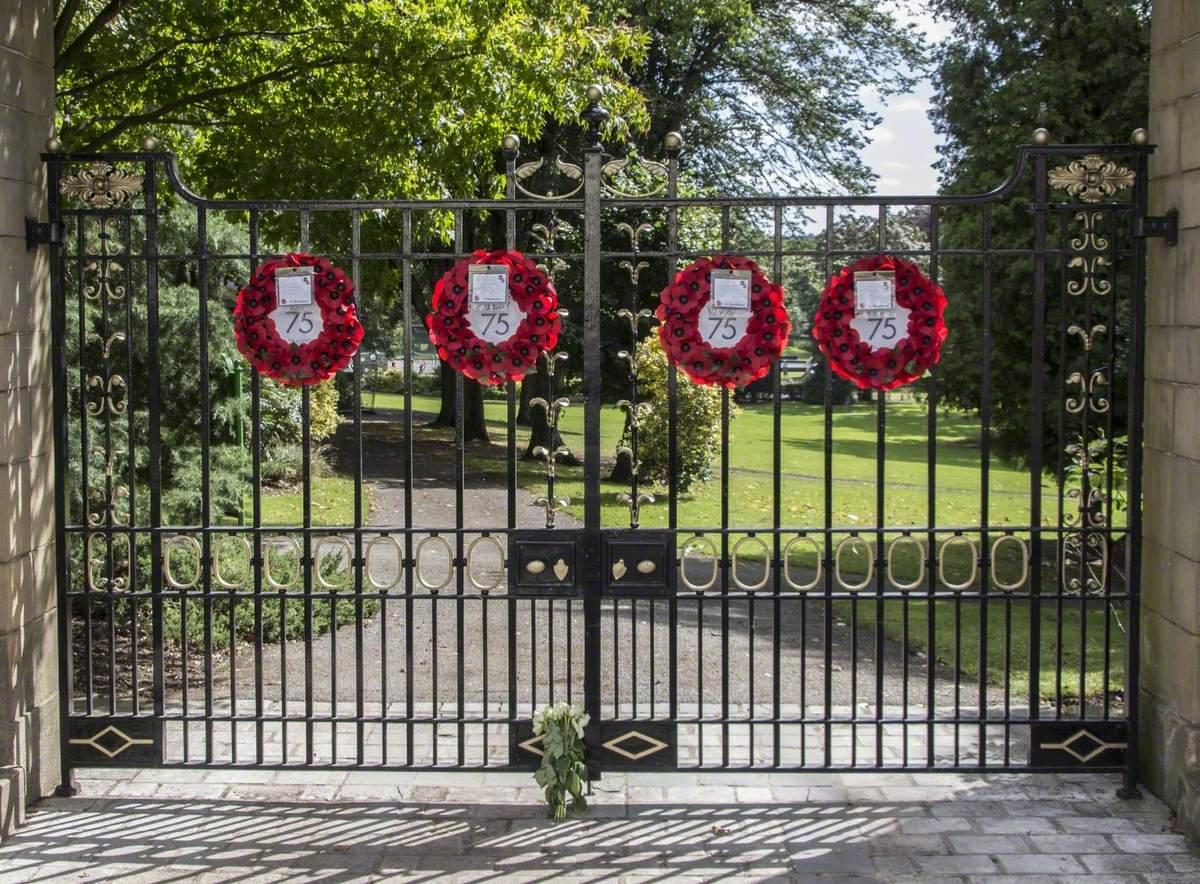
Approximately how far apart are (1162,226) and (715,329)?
2.07 m

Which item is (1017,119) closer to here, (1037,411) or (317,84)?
(317,84)

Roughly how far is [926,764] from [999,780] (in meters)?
0.42

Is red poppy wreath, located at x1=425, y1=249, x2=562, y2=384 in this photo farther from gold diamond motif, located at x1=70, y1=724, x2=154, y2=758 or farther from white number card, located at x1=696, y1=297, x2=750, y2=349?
gold diamond motif, located at x1=70, y1=724, x2=154, y2=758

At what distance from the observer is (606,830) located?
18.2ft

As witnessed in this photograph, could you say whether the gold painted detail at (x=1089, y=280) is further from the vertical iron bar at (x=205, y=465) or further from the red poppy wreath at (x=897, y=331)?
the vertical iron bar at (x=205, y=465)

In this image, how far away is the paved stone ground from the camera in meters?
5.13

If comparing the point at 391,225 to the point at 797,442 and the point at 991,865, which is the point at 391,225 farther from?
the point at 797,442

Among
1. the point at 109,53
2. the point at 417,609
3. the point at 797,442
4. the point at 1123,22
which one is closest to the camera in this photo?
the point at 109,53

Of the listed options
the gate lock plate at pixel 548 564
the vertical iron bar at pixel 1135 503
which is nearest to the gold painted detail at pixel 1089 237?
the vertical iron bar at pixel 1135 503

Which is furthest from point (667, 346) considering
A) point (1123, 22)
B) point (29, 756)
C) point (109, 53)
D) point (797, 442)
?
point (797, 442)

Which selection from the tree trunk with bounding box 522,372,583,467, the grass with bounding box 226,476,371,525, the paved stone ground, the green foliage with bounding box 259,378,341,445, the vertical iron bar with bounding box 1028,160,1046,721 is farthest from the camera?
the tree trunk with bounding box 522,372,583,467

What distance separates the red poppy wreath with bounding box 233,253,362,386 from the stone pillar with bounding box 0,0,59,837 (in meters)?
0.97

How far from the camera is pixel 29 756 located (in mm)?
5758

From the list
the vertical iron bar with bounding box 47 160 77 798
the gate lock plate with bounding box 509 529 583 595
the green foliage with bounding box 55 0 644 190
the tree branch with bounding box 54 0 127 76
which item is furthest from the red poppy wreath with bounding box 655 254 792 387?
the tree branch with bounding box 54 0 127 76
